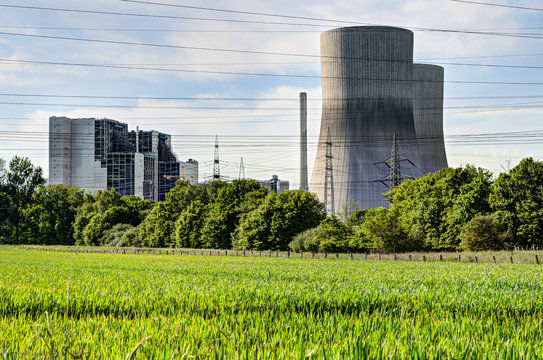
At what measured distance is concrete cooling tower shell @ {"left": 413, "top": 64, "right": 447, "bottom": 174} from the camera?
7344 centimetres

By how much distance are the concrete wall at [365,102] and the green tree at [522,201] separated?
22.2 meters

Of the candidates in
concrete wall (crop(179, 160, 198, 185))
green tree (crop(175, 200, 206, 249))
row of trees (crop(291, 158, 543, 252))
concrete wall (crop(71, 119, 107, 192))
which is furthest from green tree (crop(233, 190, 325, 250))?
concrete wall (crop(179, 160, 198, 185))

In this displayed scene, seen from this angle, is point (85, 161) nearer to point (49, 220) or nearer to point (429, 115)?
point (49, 220)

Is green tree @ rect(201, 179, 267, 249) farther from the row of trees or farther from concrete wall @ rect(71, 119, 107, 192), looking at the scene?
concrete wall @ rect(71, 119, 107, 192)

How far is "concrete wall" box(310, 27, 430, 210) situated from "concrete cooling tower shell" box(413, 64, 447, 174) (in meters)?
6.48

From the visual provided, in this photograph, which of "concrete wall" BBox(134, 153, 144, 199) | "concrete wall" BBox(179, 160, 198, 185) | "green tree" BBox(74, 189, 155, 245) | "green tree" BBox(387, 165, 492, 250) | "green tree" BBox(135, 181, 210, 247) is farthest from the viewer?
"concrete wall" BBox(179, 160, 198, 185)

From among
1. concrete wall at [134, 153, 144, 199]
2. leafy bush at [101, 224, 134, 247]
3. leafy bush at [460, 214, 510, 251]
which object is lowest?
leafy bush at [101, 224, 134, 247]

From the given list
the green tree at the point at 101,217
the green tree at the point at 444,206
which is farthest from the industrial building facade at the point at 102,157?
the green tree at the point at 444,206

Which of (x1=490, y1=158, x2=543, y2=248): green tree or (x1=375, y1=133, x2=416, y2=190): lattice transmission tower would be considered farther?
(x1=375, y1=133, x2=416, y2=190): lattice transmission tower

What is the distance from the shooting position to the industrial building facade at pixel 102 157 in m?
144

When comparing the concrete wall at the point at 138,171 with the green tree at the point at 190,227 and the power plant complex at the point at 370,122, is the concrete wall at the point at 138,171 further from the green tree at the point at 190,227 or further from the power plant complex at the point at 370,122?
the power plant complex at the point at 370,122

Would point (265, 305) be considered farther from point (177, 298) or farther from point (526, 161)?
point (526, 161)

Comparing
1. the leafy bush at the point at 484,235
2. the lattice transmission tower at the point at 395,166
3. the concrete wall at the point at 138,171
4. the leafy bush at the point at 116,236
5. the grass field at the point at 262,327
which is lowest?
the leafy bush at the point at 116,236

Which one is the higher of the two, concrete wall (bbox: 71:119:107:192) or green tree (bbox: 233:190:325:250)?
concrete wall (bbox: 71:119:107:192)
